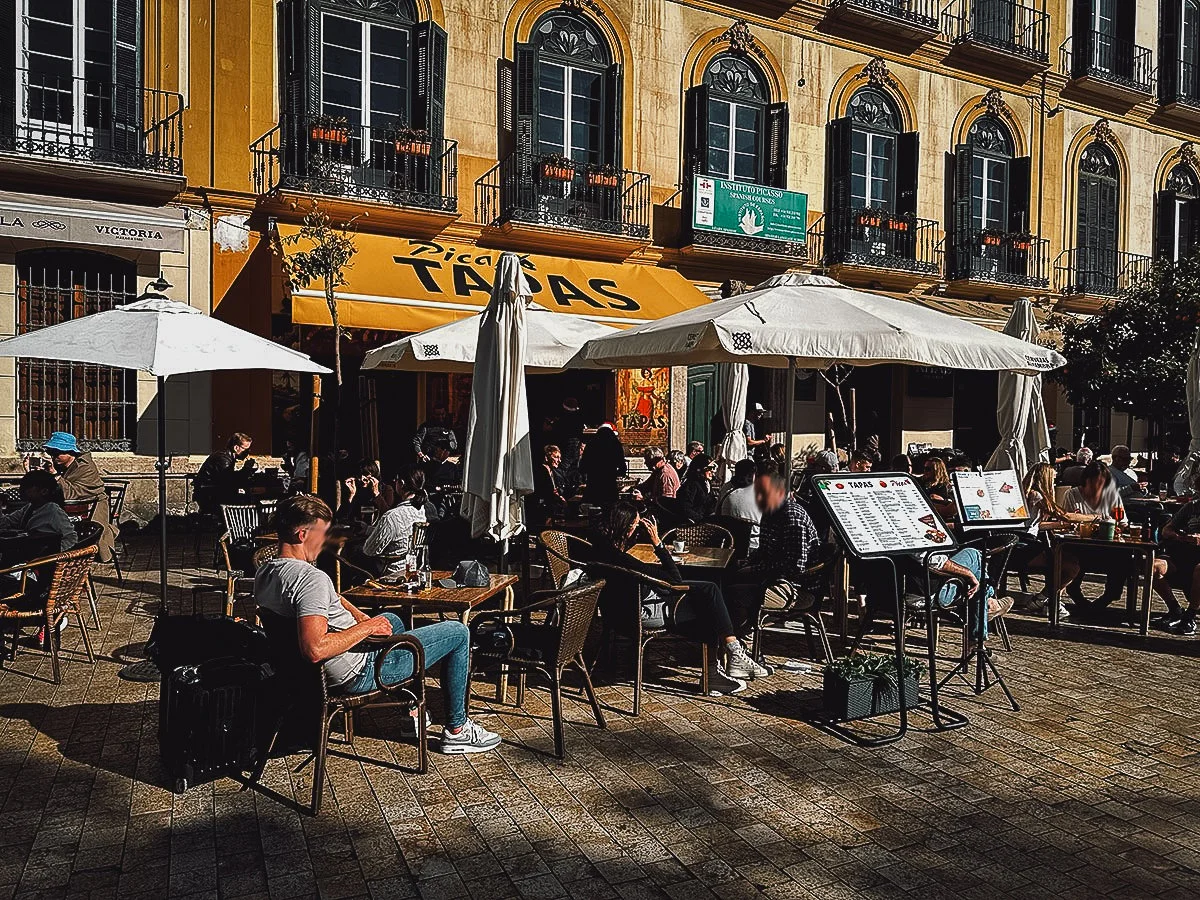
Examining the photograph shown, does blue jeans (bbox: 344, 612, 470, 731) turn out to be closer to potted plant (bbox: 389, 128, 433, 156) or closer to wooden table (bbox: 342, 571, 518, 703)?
wooden table (bbox: 342, 571, 518, 703)

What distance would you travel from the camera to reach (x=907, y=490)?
5.74 metres

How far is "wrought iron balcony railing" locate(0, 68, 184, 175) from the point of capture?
12.1 metres

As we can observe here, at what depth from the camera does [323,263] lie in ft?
37.1

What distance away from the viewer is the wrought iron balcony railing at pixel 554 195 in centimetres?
1514

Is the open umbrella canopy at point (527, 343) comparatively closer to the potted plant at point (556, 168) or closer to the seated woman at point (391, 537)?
the seated woman at point (391, 537)

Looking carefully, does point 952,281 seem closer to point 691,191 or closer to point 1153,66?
point 691,191

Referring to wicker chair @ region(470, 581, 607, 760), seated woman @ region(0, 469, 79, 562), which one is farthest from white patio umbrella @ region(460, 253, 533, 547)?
seated woman @ region(0, 469, 79, 562)

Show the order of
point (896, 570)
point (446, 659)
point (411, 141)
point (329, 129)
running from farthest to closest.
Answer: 1. point (411, 141)
2. point (329, 129)
3. point (896, 570)
4. point (446, 659)

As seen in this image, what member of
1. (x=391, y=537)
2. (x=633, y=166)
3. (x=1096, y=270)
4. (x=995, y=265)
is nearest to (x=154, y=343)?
(x=391, y=537)

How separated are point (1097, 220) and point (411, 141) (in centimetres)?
1542

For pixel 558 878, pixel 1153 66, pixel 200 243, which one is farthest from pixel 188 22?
pixel 1153 66

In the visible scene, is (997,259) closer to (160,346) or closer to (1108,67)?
(1108,67)

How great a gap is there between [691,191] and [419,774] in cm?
1320

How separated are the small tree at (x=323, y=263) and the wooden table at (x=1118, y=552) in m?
6.67
